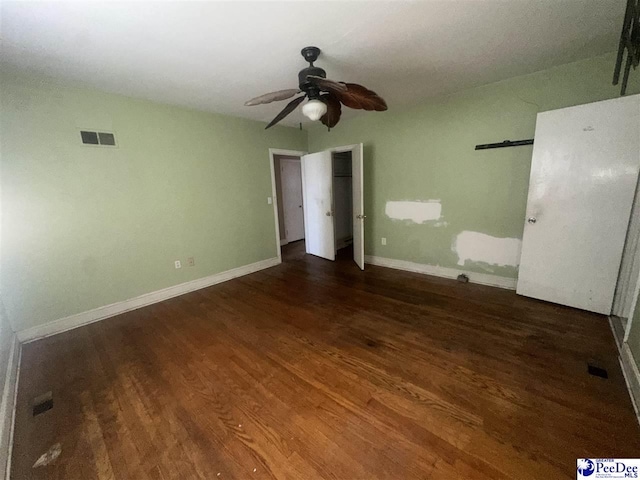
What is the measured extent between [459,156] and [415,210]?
0.87 metres

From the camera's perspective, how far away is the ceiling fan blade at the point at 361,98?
1.79 m

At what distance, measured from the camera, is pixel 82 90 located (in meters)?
2.36

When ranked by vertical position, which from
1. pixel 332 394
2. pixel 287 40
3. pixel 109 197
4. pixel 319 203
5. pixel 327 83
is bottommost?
pixel 332 394

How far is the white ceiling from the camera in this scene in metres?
1.48

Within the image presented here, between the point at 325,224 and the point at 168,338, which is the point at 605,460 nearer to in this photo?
the point at 168,338

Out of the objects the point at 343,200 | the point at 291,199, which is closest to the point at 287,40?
the point at 343,200

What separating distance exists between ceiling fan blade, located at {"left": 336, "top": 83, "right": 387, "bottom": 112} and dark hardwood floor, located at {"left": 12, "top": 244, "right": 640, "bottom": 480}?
195 centimetres

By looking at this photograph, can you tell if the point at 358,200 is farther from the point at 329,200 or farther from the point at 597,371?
the point at 597,371

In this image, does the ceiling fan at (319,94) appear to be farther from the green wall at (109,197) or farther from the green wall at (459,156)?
the green wall at (109,197)

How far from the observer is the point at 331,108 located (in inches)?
83.0

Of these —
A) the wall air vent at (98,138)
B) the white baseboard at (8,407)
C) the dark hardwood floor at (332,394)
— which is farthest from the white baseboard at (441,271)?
the white baseboard at (8,407)

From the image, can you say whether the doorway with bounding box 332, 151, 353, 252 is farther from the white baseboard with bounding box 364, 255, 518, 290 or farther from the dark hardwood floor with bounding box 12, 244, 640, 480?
the dark hardwood floor with bounding box 12, 244, 640, 480

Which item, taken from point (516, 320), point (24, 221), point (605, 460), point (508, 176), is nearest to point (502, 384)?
point (605, 460)

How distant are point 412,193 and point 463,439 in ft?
9.54
